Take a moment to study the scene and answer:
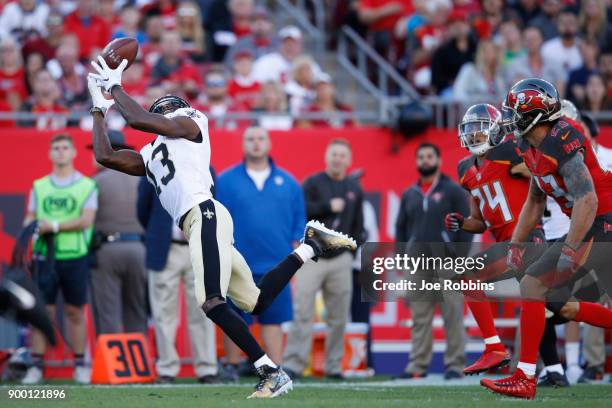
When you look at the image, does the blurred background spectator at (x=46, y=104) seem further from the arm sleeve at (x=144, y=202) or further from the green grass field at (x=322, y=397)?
the green grass field at (x=322, y=397)

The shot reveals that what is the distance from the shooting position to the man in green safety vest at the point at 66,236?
11.0 metres

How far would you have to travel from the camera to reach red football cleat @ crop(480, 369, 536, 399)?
25.8ft

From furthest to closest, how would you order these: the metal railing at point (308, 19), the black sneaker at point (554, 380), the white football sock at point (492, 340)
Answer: the metal railing at point (308, 19) < the black sneaker at point (554, 380) < the white football sock at point (492, 340)

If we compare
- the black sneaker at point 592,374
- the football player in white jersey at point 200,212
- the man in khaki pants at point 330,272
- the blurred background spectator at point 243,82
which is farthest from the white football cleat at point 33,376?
the black sneaker at point 592,374

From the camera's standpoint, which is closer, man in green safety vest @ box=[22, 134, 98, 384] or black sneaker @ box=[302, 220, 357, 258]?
black sneaker @ box=[302, 220, 357, 258]

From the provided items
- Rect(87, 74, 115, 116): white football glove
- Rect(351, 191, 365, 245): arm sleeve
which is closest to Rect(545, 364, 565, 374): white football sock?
Rect(351, 191, 365, 245): arm sleeve

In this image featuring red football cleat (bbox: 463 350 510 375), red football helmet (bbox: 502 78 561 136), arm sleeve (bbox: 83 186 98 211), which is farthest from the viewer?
arm sleeve (bbox: 83 186 98 211)

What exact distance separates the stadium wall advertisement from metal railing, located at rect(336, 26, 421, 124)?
4.71 ft

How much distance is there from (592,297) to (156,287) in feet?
12.9

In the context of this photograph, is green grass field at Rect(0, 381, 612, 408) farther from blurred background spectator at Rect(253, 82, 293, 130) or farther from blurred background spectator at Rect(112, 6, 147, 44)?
blurred background spectator at Rect(112, 6, 147, 44)

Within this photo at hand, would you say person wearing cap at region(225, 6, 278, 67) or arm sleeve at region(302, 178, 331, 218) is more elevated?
person wearing cap at region(225, 6, 278, 67)

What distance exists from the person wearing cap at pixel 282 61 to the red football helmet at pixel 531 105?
6162 millimetres

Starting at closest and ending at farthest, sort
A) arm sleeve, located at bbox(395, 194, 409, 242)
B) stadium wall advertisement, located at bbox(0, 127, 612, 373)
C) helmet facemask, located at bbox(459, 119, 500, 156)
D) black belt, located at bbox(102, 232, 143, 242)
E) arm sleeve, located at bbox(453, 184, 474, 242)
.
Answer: helmet facemask, located at bbox(459, 119, 500, 156) < arm sleeve, located at bbox(453, 184, 474, 242) < black belt, located at bbox(102, 232, 143, 242) < arm sleeve, located at bbox(395, 194, 409, 242) < stadium wall advertisement, located at bbox(0, 127, 612, 373)

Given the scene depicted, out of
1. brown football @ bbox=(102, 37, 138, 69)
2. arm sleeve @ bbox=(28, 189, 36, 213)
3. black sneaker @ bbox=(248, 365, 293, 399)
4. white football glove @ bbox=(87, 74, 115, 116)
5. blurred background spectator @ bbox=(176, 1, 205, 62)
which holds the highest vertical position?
blurred background spectator @ bbox=(176, 1, 205, 62)
